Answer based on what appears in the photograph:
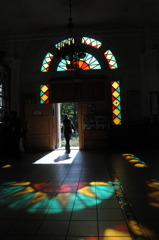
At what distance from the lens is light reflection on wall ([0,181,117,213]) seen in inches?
89.6

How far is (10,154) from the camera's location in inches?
237

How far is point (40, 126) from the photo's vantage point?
773cm

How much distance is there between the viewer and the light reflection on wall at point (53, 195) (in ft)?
7.47

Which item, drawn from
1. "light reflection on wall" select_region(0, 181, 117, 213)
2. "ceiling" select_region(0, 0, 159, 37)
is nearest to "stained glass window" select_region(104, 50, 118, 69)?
"ceiling" select_region(0, 0, 159, 37)

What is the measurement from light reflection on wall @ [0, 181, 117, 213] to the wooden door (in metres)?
4.44

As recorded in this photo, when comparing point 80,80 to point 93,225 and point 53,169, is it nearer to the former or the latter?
point 53,169

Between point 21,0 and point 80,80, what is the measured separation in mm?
3267

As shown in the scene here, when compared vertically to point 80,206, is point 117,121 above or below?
above

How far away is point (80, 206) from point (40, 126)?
5.76 metres

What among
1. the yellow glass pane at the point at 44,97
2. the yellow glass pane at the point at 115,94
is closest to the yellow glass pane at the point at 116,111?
the yellow glass pane at the point at 115,94

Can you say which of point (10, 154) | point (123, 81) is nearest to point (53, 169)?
Result: point (10, 154)

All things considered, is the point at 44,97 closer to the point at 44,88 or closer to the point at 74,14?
the point at 44,88

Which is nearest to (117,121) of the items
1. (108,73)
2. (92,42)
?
(108,73)

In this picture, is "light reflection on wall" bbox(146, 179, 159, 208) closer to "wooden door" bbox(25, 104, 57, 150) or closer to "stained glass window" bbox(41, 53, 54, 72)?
"wooden door" bbox(25, 104, 57, 150)
